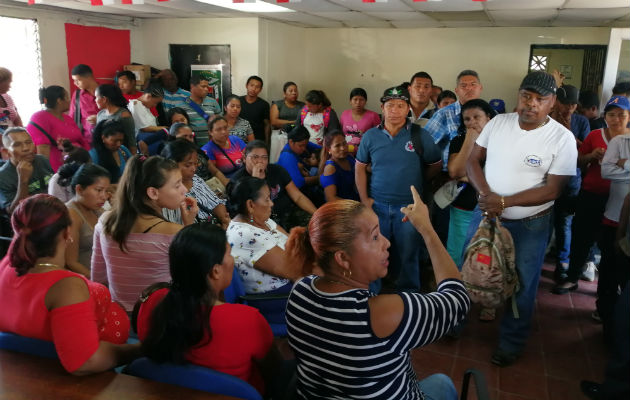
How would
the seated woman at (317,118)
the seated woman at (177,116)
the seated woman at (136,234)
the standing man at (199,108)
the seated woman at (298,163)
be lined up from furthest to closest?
the seated woman at (317,118) < the standing man at (199,108) < the seated woman at (177,116) < the seated woman at (298,163) < the seated woman at (136,234)

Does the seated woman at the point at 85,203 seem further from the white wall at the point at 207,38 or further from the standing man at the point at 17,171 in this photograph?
the white wall at the point at 207,38

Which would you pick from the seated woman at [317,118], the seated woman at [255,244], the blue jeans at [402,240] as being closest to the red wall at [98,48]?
the seated woman at [317,118]

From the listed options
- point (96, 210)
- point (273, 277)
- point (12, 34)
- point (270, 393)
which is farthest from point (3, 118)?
point (270, 393)

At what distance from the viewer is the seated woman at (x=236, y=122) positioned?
532 cm

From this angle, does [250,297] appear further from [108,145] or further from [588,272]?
[588,272]

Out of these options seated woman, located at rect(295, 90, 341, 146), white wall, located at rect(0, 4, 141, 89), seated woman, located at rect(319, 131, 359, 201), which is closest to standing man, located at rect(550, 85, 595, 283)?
seated woman, located at rect(319, 131, 359, 201)

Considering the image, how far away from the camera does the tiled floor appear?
2.63m

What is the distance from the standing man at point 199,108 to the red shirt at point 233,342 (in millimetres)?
3926

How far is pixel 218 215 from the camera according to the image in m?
3.47

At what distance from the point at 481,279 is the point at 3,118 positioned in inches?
177

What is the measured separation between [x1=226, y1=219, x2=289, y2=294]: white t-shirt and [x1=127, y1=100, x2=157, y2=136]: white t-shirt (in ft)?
9.87

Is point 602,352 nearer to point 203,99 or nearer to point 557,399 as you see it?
point 557,399

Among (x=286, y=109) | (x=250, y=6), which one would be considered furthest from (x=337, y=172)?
(x=250, y=6)

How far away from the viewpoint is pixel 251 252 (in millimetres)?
2391
